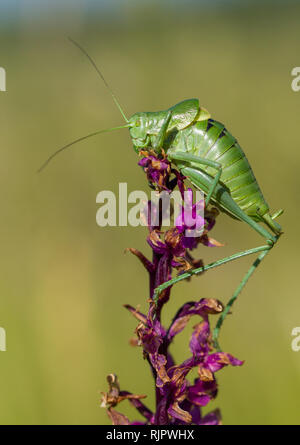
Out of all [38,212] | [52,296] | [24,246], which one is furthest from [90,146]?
[52,296]

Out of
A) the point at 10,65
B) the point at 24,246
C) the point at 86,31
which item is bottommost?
the point at 24,246

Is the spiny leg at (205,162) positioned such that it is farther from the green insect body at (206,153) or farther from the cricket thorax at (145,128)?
the cricket thorax at (145,128)

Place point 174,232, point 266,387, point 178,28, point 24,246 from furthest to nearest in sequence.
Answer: point 178,28, point 24,246, point 266,387, point 174,232

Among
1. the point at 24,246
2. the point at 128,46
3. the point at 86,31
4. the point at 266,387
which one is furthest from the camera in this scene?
the point at 86,31

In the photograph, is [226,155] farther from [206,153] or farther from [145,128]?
[145,128]

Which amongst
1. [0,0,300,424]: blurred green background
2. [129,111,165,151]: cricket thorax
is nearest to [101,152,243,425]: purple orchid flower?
[129,111,165,151]: cricket thorax

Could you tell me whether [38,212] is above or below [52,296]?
above

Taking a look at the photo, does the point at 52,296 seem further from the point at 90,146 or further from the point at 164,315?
the point at 90,146

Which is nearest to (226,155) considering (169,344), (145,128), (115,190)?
(145,128)
